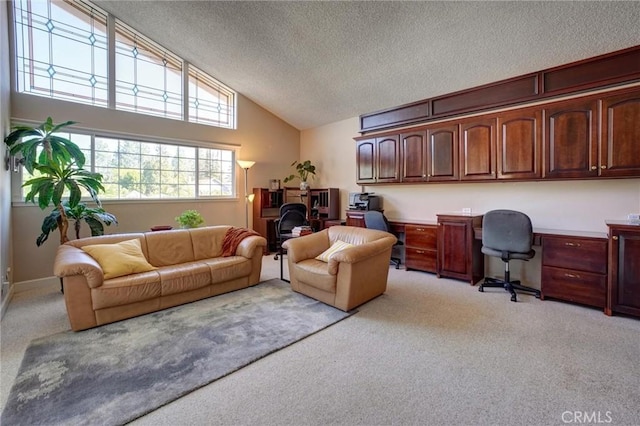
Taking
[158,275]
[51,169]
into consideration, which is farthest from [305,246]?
[51,169]

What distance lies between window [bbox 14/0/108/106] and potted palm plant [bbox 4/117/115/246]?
3.49 feet

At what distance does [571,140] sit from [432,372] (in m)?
3.12

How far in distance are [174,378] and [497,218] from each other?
143 inches

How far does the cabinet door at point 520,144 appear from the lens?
358 centimetres

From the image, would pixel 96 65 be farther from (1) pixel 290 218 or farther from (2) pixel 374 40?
(2) pixel 374 40

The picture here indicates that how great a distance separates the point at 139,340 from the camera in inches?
98.3

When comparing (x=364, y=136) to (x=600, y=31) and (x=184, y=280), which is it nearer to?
(x=600, y=31)

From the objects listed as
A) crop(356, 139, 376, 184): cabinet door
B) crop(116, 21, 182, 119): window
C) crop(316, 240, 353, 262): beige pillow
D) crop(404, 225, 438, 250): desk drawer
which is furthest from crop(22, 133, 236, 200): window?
crop(404, 225, 438, 250): desk drawer

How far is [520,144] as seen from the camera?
3.71 metres

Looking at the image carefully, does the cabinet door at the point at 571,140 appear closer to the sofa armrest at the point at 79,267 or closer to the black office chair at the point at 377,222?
the black office chair at the point at 377,222

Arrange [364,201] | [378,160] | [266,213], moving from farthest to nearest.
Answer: [266,213] < [364,201] < [378,160]

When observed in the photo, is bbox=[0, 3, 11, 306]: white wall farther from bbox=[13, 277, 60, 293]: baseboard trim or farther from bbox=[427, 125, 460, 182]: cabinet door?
bbox=[427, 125, 460, 182]: cabinet door

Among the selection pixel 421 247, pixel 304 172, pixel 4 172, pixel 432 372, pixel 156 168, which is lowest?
pixel 432 372

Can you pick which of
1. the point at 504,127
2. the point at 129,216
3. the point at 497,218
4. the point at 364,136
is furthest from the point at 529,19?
the point at 129,216
